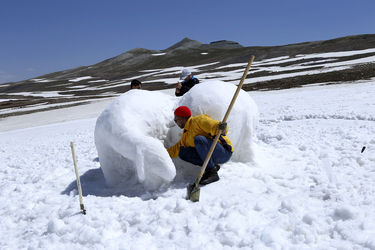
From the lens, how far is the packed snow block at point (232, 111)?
483 cm

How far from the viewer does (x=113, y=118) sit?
449 cm

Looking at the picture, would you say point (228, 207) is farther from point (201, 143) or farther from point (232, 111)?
point (232, 111)

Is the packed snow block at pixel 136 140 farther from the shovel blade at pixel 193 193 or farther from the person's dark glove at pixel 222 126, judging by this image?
the person's dark glove at pixel 222 126

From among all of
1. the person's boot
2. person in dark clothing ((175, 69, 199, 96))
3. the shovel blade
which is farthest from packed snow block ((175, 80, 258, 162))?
person in dark clothing ((175, 69, 199, 96))

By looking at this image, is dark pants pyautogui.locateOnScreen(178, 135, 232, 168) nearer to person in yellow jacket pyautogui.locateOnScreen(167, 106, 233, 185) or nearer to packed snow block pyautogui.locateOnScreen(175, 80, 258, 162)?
person in yellow jacket pyautogui.locateOnScreen(167, 106, 233, 185)

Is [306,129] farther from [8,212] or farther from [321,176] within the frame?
[8,212]

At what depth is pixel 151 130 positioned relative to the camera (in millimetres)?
4711

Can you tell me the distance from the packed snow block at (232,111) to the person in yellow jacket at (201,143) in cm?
49

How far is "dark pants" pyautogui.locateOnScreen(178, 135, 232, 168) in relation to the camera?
420 cm

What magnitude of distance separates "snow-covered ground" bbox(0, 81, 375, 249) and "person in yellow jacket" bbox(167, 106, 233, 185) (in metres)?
0.24

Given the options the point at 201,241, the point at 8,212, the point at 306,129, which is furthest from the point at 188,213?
the point at 306,129

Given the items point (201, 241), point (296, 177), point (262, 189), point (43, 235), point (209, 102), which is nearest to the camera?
point (201, 241)

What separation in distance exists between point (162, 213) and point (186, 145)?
1.31m

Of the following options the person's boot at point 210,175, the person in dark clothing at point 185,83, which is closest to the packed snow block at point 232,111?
the person's boot at point 210,175
